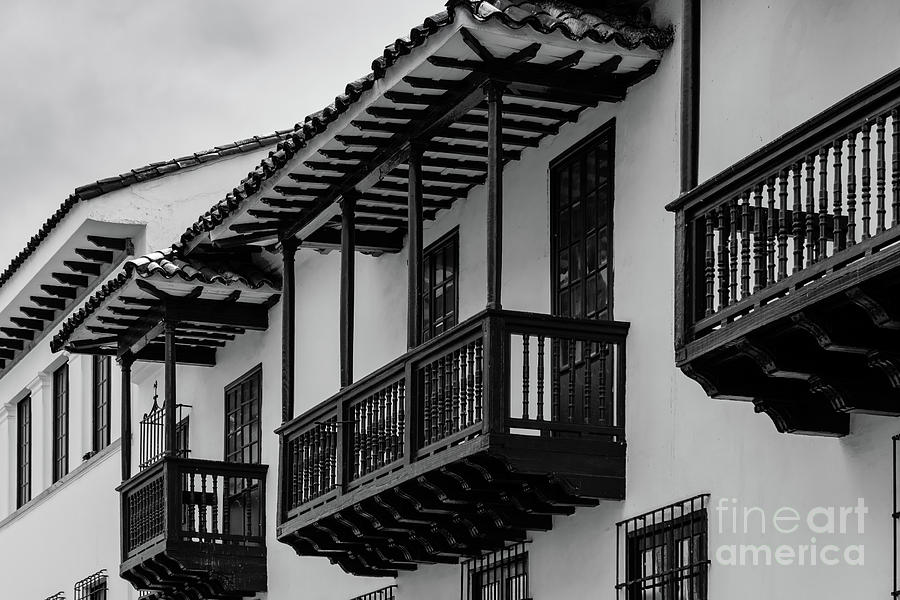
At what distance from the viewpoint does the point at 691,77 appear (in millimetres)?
10703

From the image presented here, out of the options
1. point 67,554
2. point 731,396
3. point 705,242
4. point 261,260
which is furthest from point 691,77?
point 67,554

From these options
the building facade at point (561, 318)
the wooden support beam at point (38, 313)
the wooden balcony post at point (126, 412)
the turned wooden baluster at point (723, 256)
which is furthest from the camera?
the wooden support beam at point (38, 313)

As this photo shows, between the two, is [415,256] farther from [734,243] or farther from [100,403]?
[100,403]

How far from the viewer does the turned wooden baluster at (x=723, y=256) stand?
32.7 feet

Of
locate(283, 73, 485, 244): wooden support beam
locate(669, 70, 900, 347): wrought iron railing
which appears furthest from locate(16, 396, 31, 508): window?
locate(669, 70, 900, 347): wrought iron railing

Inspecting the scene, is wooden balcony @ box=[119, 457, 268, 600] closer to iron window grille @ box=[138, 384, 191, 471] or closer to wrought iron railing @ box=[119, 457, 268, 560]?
wrought iron railing @ box=[119, 457, 268, 560]

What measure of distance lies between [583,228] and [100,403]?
43.9 ft

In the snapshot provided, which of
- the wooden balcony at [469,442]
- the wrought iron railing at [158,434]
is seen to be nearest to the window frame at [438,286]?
the wooden balcony at [469,442]

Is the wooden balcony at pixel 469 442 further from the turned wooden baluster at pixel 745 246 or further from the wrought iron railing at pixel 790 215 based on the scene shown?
the turned wooden baluster at pixel 745 246

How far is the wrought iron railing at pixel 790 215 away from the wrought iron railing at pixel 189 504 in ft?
27.8

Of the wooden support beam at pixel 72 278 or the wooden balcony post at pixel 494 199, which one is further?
the wooden support beam at pixel 72 278

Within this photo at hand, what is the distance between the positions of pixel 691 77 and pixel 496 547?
4555 mm

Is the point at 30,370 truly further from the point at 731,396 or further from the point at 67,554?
the point at 731,396

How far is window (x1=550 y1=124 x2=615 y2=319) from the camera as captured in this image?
1298cm
